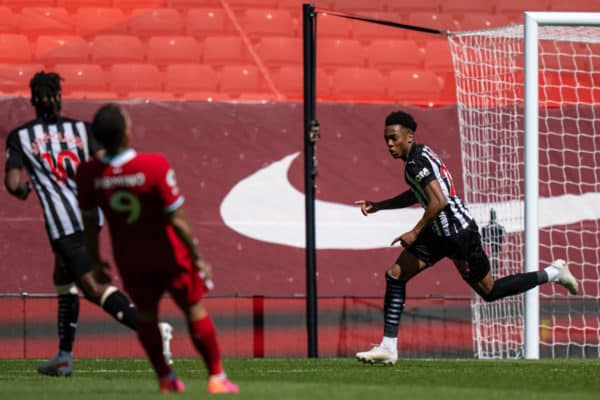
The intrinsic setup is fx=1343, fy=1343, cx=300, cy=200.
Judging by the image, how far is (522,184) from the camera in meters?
12.9

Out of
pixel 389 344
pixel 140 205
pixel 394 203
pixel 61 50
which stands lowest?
pixel 389 344

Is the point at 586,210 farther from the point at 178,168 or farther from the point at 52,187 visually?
the point at 52,187

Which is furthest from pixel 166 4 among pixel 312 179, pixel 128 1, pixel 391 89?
pixel 312 179

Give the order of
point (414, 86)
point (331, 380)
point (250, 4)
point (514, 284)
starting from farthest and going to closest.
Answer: point (250, 4) < point (414, 86) < point (514, 284) < point (331, 380)

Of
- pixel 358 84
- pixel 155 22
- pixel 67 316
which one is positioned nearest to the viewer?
pixel 67 316

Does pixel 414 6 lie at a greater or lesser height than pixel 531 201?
greater

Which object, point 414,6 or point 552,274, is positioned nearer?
point 552,274

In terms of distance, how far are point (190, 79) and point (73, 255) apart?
23.2 feet

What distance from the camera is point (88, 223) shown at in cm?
640

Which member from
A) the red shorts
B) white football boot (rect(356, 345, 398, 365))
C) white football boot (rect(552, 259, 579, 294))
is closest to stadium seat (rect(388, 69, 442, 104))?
white football boot (rect(552, 259, 579, 294))

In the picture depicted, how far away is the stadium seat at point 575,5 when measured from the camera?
16375 millimetres

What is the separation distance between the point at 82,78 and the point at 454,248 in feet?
21.6

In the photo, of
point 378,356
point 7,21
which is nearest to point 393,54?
point 7,21

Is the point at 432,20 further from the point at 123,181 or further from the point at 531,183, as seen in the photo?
the point at 123,181
